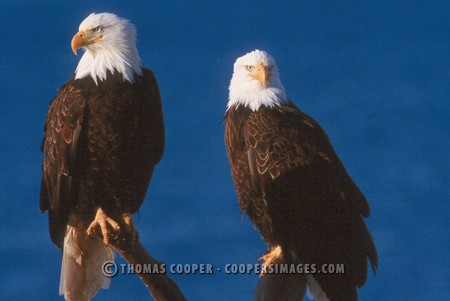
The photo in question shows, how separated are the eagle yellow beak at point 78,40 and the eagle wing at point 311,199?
125 centimetres

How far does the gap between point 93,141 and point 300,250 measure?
1.55 meters

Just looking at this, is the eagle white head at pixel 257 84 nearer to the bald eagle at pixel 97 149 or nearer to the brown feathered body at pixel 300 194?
the brown feathered body at pixel 300 194

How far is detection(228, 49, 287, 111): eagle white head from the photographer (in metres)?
6.98

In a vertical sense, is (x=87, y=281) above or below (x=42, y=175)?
below

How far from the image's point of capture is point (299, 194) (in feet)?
22.4

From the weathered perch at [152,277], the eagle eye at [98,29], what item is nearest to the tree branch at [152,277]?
the weathered perch at [152,277]

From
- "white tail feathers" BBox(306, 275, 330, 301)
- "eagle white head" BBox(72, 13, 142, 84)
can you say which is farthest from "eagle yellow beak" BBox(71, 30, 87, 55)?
"white tail feathers" BBox(306, 275, 330, 301)

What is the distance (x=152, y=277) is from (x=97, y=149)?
3.82 ft

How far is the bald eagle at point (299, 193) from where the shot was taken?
6699 mm

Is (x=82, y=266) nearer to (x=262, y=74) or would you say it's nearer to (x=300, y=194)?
(x=300, y=194)

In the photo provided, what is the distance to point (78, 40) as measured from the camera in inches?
272

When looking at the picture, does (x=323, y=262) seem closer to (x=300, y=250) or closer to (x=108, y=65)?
(x=300, y=250)

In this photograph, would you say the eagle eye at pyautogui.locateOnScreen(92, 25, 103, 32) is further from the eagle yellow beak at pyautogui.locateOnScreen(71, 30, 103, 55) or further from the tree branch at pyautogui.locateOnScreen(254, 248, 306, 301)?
the tree branch at pyautogui.locateOnScreen(254, 248, 306, 301)

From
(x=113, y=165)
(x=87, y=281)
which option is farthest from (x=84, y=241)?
(x=113, y=165)
